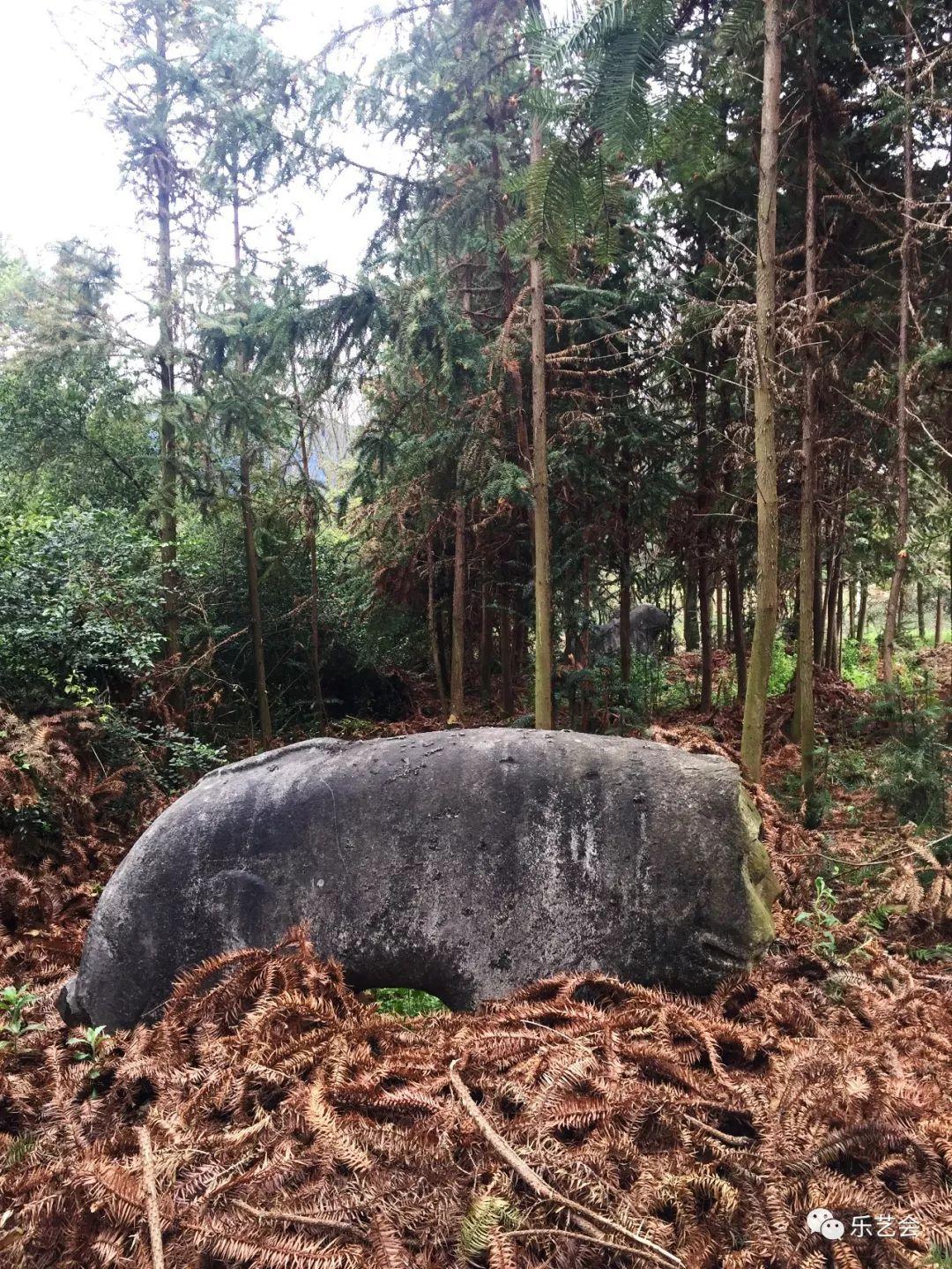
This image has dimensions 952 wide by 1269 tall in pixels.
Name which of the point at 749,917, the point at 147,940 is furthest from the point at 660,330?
the point at 147,940

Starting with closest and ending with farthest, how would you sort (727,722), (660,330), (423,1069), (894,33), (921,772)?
(423,1069), (921,772), (894,33), (660,330), (727,722)

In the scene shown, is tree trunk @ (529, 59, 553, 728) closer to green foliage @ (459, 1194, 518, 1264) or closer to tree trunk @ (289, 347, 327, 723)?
tree trunk @ (289, 347, 327, 723)

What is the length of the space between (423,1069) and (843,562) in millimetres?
16059

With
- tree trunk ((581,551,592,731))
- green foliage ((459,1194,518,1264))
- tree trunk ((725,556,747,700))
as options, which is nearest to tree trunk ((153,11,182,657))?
tree trunk ((581,551,592,731))

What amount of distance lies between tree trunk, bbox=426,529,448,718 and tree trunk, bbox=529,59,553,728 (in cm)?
287

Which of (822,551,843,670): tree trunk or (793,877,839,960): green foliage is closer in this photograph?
(793,877,839,960): green foliage

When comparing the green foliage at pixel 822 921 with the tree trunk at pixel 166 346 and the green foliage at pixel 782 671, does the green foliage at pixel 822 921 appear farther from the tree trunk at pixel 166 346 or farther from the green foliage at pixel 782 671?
the green foliage at pixel 782 671

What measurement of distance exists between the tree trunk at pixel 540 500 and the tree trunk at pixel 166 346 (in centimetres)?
539

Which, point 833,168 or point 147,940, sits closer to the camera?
point 147,940

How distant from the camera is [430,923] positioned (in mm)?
3117

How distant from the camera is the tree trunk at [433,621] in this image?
11.1 metres

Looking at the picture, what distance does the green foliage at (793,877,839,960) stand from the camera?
11.9ft

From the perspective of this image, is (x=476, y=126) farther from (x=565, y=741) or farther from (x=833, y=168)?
(x=565, y=741)

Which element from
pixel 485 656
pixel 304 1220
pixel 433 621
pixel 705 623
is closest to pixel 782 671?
pixel 705 623
